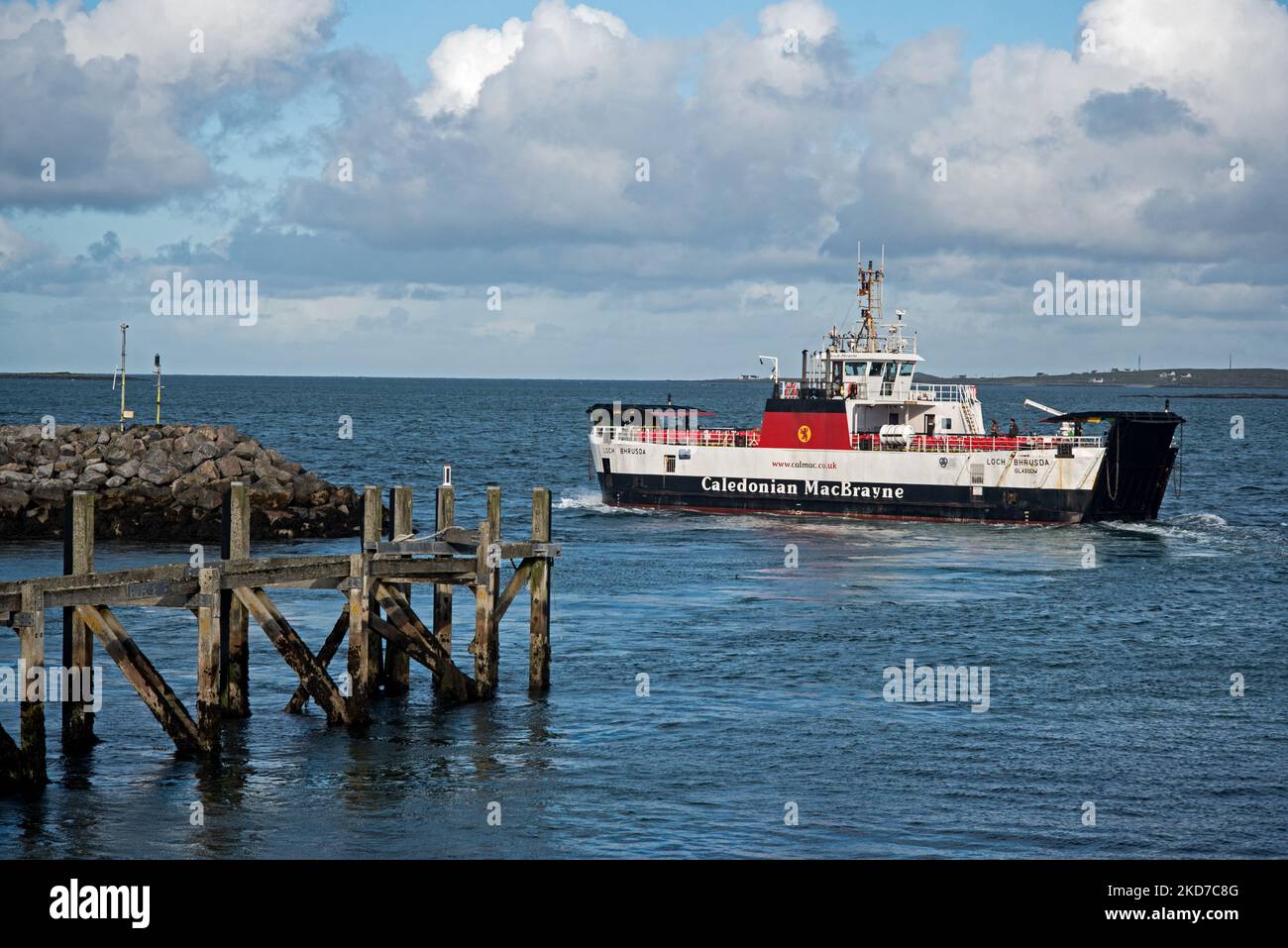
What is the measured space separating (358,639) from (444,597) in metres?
3.35

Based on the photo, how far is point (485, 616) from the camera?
25.0 metres

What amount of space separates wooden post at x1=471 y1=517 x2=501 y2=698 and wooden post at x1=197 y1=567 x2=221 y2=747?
15.4ft

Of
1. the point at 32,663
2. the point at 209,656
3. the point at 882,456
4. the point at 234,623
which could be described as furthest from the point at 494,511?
the point at 882,456

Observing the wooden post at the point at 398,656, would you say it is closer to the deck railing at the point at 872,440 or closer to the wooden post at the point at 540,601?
the wooden post at the point at 540,601

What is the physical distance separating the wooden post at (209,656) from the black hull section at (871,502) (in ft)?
128

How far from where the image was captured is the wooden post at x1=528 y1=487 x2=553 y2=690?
84.6 feet

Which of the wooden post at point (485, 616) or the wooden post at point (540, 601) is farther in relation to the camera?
the wooden post at point (540, 601)

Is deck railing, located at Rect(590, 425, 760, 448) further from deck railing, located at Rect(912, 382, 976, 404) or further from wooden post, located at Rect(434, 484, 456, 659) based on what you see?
wooden post, located at Rect(434, 484, 456, 659)

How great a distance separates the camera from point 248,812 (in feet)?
62.5

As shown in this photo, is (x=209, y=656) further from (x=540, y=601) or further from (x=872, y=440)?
(x=872, y=440)

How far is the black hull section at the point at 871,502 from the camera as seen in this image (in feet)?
181

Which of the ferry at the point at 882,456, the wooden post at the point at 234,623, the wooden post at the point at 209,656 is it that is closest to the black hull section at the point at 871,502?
the ferry at the point at 882,456
